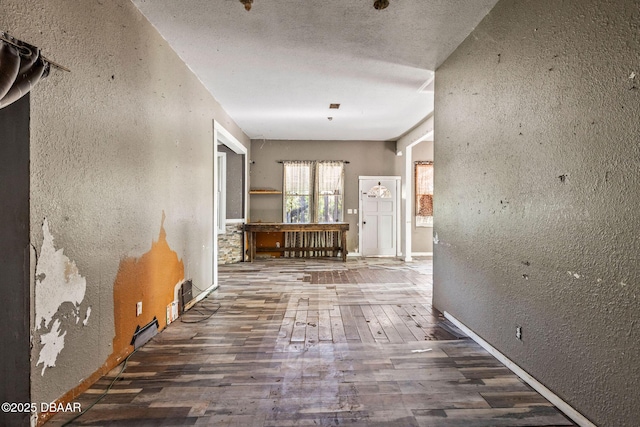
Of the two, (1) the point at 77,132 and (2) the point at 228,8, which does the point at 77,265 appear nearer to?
(1) the point at 77,132

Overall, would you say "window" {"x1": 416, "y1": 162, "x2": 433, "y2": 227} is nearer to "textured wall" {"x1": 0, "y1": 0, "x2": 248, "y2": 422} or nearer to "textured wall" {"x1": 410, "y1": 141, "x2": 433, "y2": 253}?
"textured wall" {"x1": 410, "y1": 141, "x2": 433, "y2": 253}

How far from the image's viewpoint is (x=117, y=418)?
5.65 ft

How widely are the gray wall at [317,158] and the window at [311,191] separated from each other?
0.16 metres

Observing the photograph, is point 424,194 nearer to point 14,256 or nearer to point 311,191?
point 311,191

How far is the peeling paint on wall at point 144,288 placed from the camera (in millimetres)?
2326

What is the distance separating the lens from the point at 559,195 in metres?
1.85

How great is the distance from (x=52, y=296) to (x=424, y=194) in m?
7.74

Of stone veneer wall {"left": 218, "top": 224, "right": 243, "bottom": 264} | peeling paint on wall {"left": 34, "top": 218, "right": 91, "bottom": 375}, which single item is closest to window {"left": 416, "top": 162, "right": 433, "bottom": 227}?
stone veneer wall {"left": 218, "top": 224, "right": 243, "bottom": 264}

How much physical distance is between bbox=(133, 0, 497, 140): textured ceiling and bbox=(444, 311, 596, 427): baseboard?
8.96ft

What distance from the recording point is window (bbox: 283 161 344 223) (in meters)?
7.94

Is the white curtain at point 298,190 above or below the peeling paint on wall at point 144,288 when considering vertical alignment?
above

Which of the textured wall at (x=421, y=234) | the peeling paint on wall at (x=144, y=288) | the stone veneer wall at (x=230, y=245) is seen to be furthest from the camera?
the textured wall at (x=421, y=234)

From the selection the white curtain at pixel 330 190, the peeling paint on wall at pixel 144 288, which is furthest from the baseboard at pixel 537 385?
the white curtain at pixel 330 190

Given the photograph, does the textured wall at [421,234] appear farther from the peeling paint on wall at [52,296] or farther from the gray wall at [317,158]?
the peeling paint on wall at [52,296]
